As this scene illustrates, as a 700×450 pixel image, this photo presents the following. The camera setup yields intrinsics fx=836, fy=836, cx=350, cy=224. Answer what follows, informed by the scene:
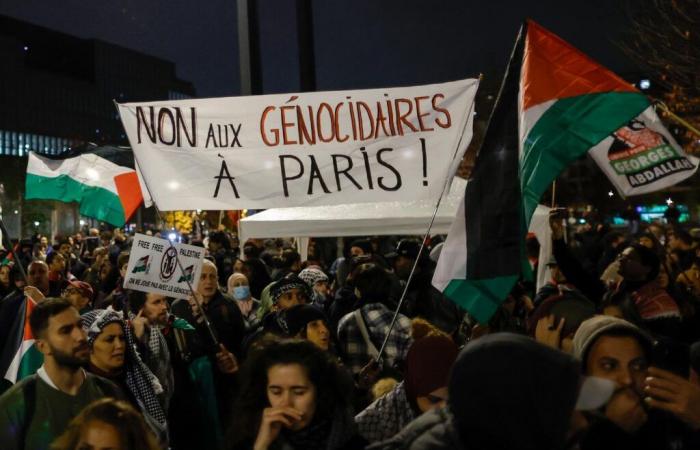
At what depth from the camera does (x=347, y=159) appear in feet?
20.2

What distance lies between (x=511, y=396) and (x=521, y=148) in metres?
3.15

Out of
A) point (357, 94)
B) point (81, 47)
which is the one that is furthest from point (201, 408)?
point (81, 47)

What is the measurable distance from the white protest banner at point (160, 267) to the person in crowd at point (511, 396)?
419 centimetres

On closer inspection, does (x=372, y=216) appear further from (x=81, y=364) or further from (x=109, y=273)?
(x=81, y=364)

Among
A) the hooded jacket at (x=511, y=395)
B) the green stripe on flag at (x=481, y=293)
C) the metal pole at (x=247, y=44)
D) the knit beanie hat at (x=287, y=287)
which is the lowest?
the hooded jacket at (x=511, y=395)

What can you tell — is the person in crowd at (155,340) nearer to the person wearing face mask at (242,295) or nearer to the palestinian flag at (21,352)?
the palestinian flag at (21,352)

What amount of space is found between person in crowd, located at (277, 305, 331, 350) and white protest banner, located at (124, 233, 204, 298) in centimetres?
82

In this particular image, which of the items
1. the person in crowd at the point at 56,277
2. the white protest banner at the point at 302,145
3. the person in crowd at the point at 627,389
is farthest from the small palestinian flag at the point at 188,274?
the person in crowd at the point at 56,277

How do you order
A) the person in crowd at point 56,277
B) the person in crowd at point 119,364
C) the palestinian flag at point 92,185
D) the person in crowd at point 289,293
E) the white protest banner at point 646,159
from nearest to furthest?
the person in crowd at point 119,364 < the white protest banner at point 646,159 < the person in crowd at point 289,293 < the palestinian flag at point 92,185 < the person in crowd at point 56,277

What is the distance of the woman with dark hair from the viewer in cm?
305

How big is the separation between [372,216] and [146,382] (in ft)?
22.4

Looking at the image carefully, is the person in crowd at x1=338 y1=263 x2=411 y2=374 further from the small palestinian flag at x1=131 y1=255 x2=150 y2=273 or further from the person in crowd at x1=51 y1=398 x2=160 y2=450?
the person in crowd at x1=51 y1=398 x2=160 y2=450

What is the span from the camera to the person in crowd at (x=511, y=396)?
70.8 inches

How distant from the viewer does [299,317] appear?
5656 mm
